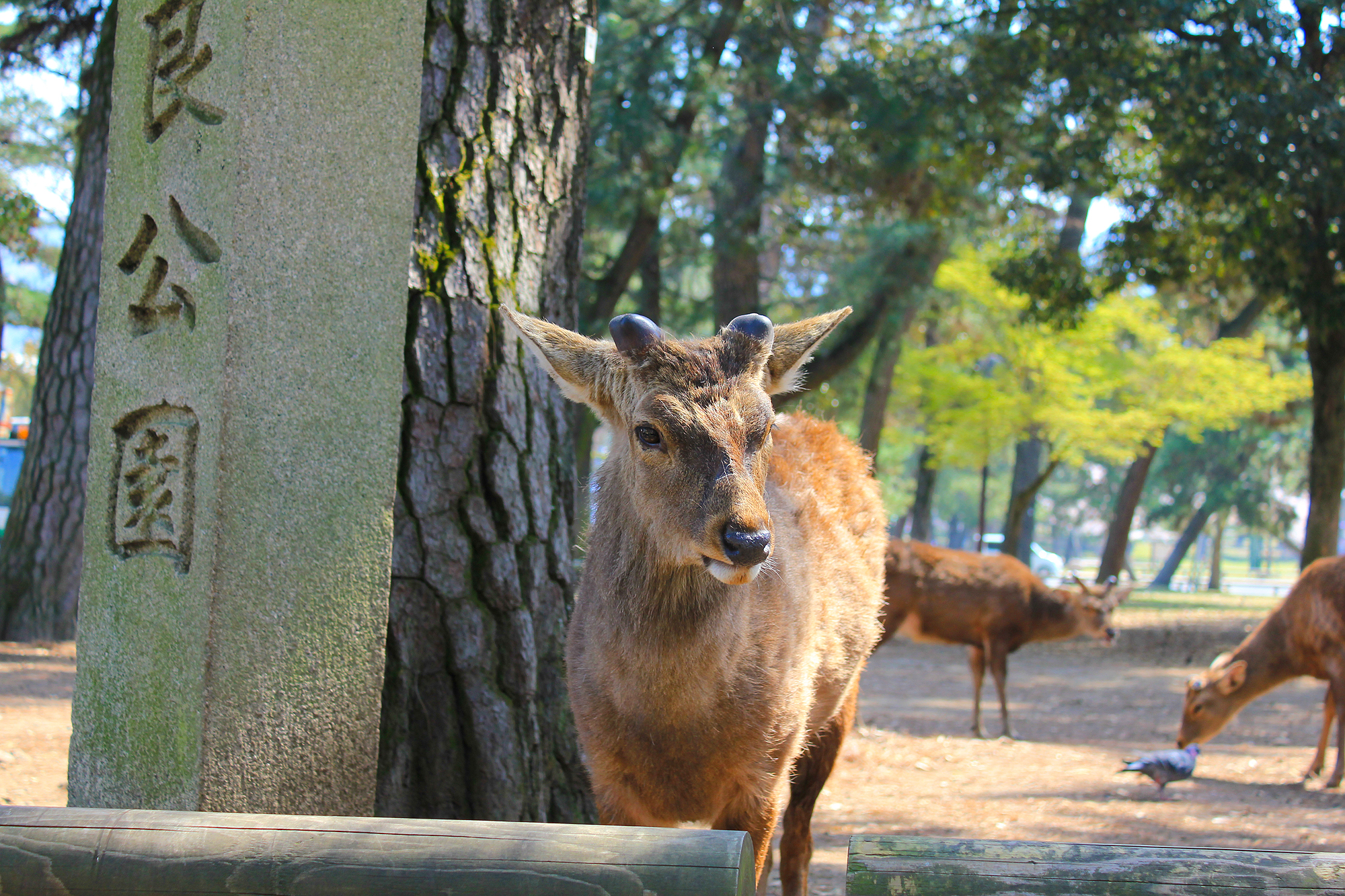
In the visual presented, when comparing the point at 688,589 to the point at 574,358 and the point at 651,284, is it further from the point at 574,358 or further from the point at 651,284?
the point at 651,284

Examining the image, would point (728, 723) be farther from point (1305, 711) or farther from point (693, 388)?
point (1305, 711)

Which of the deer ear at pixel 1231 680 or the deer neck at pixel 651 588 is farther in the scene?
the deer ear at pixel 1231 680

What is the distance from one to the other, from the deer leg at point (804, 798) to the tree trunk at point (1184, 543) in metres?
40.6

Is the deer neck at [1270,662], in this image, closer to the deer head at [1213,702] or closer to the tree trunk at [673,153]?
the deer head at [1213,702]

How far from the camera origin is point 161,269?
3.67 m

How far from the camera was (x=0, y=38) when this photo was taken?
12305mm

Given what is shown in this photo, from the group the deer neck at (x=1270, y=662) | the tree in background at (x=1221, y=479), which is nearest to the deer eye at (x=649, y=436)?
the deer neck at (x=1270, y=662)

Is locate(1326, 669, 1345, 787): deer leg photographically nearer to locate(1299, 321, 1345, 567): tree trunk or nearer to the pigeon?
the pigeon

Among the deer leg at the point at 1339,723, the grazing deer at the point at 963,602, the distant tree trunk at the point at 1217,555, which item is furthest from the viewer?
the distant tree trunk at the point at 1217,555

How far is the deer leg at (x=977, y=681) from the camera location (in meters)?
11.2

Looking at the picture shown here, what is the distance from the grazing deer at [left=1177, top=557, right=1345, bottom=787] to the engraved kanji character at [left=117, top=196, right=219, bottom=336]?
864 cm

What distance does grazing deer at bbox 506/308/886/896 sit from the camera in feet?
11.3

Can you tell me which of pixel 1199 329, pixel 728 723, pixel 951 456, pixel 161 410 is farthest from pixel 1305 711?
pixel 1199 329

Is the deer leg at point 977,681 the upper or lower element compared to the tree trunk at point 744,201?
lower
